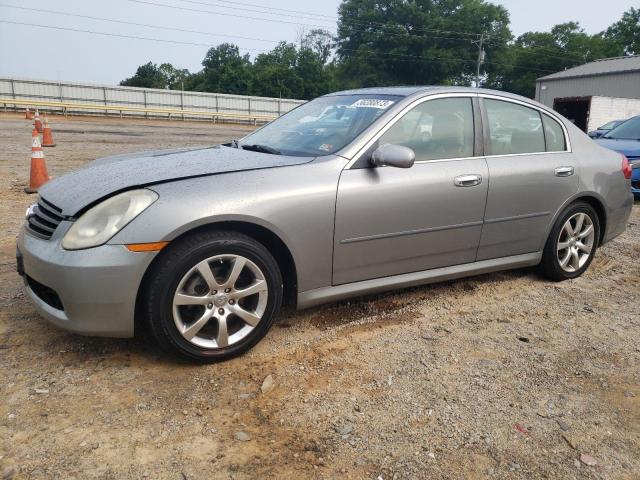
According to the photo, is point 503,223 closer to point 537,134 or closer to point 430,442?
point 537,134

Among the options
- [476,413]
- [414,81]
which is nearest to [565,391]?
[476,413]

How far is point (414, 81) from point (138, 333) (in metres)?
62.0

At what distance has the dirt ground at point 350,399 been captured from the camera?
6.72 ft

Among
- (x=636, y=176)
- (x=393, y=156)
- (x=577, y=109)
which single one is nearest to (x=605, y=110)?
(x=577, y=109)

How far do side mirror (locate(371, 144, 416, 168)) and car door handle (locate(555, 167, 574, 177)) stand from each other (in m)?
1.55

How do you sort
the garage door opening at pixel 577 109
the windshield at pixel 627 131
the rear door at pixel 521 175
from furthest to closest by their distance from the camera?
the garage door opening at pixel 577 109 < the windshield at pixel 627 131 < the rear door at pixel 521 175

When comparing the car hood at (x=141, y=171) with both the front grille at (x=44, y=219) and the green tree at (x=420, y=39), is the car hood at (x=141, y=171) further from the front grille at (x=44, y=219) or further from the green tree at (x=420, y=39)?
the green tree at (x=420, y=39)

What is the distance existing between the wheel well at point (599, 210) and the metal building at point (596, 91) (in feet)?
62.0

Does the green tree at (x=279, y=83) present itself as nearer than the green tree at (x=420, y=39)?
Yes

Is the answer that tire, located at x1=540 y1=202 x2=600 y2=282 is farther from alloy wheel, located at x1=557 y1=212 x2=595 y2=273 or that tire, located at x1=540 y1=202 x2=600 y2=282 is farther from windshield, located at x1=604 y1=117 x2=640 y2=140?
windshield, located at x1=604 y1=117 x2=640 y2=140

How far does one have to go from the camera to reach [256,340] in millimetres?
2873

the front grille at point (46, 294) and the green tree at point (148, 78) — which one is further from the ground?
the green tree at point (148, 78)

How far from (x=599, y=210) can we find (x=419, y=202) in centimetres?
204

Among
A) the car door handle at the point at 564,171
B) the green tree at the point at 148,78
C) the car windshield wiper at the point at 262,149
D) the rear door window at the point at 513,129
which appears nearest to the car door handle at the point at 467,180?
the rear door window at the point at 513,129
